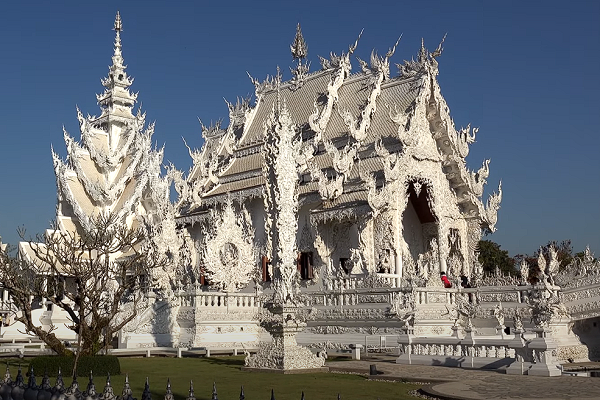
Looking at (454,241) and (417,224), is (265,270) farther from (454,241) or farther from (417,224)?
(454,241)

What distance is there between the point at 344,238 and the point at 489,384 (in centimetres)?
1462

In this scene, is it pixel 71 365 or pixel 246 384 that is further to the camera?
pixel 71 365

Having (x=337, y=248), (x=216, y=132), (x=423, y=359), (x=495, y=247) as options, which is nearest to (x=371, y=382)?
(x=423, y=359)

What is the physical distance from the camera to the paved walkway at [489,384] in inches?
339

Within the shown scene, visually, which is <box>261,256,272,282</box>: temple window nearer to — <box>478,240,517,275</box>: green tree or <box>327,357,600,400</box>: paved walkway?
<box>327,357,600,400</box>: paved walkway

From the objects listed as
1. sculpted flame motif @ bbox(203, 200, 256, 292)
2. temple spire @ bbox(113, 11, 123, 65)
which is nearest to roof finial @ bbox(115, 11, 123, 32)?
temple spire @ bbox(113, 11, 123, 65)

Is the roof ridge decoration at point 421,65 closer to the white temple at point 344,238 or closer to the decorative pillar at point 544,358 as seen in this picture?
the white temple at point 344,238

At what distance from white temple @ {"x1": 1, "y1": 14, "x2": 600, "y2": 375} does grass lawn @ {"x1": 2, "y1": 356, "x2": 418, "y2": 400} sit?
95 centimetres

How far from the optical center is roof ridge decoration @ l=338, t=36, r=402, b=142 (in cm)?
2517

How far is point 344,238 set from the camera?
24484 mm

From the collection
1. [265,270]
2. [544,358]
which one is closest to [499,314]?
[544,358]

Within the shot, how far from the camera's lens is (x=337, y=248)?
24.6 m

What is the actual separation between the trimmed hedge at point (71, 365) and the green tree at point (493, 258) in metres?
32.8

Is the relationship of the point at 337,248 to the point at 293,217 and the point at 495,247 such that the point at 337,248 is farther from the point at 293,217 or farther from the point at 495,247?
the point at 495,247
